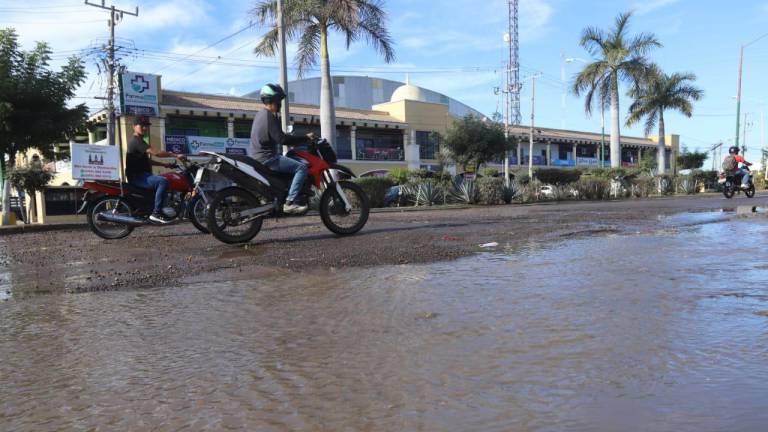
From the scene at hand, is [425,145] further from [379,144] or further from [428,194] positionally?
[428,194]

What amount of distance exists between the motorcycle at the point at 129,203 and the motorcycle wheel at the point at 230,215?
4.80 feet

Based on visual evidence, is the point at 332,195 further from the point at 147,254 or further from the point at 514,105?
the point at 514,105

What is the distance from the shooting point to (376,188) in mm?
22062

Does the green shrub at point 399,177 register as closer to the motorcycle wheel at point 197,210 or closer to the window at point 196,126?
the motorcycle wheel at point 197,210

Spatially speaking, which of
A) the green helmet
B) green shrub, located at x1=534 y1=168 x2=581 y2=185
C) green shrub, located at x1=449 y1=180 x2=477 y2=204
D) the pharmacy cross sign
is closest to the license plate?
the green helmet

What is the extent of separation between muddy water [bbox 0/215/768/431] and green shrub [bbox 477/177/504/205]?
1777cm

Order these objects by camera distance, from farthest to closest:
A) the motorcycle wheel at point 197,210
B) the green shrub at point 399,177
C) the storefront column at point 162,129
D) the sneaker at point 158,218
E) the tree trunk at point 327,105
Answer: the storefront column at point 162,129 → the tree trunk at point 327,105 → the green shrub at point 399,177 → the sneaker at point 158,218 → the motorcycle wheel at point 197,210

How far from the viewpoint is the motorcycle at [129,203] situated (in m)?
7.80

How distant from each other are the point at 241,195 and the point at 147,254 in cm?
120

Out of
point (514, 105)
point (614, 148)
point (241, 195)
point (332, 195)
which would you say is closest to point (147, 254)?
point (241, 195)

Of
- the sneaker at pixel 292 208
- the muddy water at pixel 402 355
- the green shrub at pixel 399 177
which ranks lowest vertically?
the muddy water at pixel 402 355

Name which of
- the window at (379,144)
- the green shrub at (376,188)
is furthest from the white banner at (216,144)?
the green shrub at (376,188)

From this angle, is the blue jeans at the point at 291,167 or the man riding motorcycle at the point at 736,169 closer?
the blue jeans at the point at 291,167

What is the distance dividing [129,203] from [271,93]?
2903 mm
